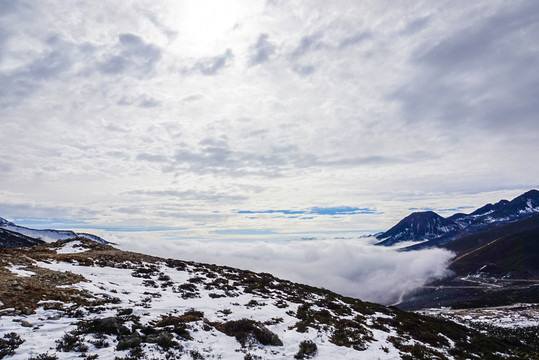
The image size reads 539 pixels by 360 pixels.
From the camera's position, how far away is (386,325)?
84.0 ft

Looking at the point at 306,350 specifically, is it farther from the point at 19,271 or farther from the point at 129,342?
the point at 19,271

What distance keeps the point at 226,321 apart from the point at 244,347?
4303 mm

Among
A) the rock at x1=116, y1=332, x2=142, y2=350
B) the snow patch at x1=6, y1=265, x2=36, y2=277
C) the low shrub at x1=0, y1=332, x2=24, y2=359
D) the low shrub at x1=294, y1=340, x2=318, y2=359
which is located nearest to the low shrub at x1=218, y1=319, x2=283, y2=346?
the low shrub at x1=294, y1=340, x2=318, y2=359

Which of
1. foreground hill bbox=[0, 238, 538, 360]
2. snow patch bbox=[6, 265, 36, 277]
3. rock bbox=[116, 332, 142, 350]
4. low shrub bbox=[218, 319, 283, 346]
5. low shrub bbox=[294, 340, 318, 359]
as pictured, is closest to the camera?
rock bbox=[116, 332, 142, 350]

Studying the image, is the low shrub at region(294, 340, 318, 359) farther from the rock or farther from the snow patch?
the snow patch

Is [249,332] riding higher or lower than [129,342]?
lower

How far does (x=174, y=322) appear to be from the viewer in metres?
16.7

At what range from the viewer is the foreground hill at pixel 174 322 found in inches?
515

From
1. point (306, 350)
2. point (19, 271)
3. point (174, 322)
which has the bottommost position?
point (306, 350)

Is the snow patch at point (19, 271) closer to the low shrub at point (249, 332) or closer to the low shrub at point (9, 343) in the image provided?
the low shrub at point (9, 343)

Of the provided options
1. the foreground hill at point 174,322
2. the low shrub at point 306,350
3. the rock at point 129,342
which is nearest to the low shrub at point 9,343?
the foreground hill at point 174,322

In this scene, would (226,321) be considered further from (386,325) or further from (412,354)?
(386,325)

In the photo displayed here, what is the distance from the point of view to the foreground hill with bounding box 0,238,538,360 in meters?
13.1

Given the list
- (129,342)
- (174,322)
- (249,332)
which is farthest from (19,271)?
(249,332)
